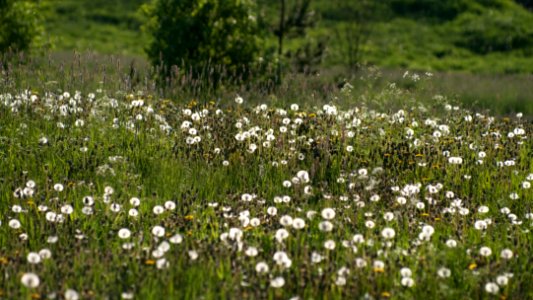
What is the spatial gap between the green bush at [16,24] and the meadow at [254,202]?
27.5 ft

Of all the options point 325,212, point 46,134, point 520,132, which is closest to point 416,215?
point 325,212

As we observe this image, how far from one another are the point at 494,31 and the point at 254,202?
20959 mm

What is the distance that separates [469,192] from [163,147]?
3107mm

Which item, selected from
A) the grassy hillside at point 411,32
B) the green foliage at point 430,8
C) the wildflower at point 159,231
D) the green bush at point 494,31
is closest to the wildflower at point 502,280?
the wildflower at point 159,231

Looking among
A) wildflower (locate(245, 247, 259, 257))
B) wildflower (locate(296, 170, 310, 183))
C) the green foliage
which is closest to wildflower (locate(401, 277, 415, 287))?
wildflower (locate(245, 247, 259, 257))

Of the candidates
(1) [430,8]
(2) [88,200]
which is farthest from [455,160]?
(1) [430,8]

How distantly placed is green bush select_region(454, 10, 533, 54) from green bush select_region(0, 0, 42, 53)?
14709 millimetres

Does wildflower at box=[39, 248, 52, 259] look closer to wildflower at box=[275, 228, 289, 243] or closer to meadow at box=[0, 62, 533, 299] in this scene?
meadow at box=[0, 62, 533, 299]

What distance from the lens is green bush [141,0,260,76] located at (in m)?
12.1

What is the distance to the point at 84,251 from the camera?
15.6 feet

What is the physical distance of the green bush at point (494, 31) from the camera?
23812 millimetres

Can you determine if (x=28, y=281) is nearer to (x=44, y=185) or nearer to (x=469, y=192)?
(x=44, y=185)

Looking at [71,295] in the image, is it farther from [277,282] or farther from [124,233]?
[277,282]

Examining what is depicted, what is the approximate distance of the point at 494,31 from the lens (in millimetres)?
24750
